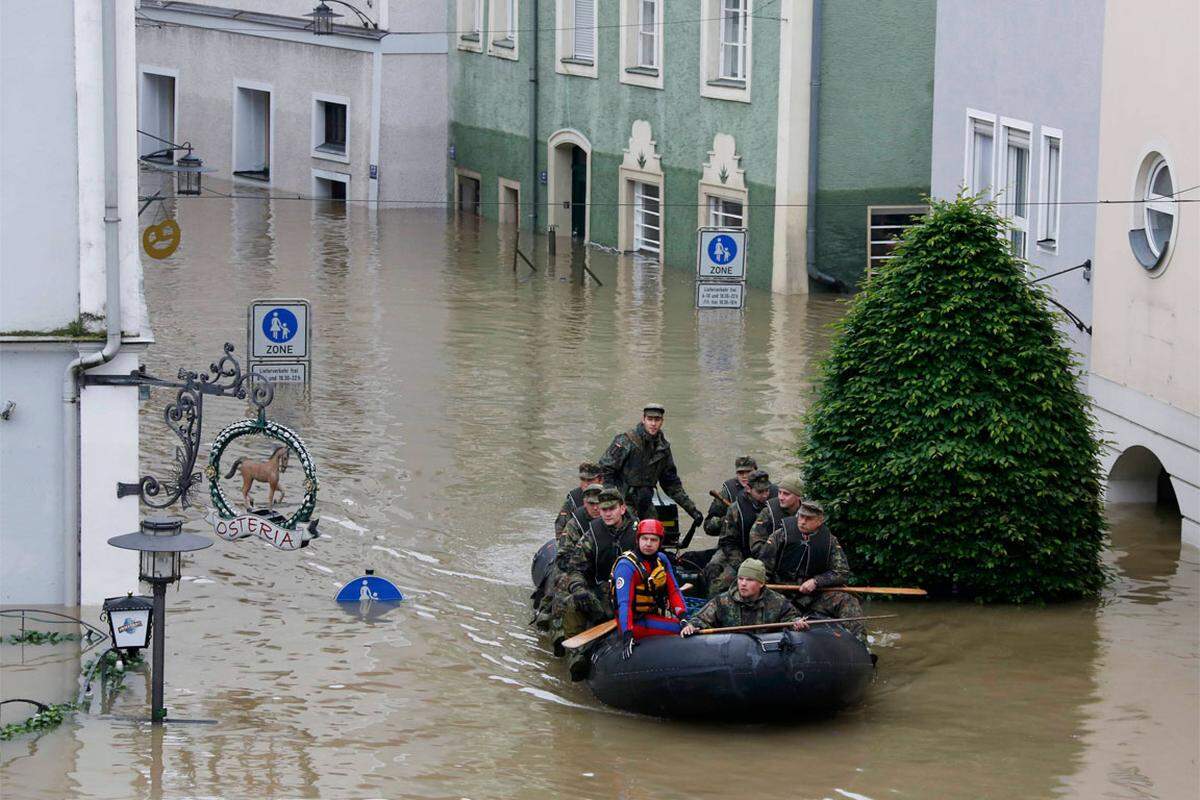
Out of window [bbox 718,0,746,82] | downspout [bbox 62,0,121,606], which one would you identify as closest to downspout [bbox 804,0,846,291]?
window [bbox 718,0,746,82]

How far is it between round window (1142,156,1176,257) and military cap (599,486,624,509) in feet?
22.6

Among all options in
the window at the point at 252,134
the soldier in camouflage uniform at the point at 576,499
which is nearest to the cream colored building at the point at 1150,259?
the soldier in camouflage uniform at the point at 576,499

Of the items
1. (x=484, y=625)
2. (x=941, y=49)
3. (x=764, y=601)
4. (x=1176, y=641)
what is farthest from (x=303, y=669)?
(x=941, y=49)

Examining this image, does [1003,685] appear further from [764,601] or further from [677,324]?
[677,324]

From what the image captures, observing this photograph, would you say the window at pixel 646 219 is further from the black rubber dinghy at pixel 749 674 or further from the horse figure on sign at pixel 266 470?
the black rubber dinghy at pixel 749 674

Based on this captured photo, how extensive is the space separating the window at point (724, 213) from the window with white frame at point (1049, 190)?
37.9 ft

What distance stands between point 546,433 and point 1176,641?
367 inches

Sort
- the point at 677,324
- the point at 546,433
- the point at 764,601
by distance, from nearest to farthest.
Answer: the point at 764,601
the point at 546,433
the point at 677,324

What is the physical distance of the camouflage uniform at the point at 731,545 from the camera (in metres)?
15.6

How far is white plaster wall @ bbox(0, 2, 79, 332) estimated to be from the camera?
48.4 ft

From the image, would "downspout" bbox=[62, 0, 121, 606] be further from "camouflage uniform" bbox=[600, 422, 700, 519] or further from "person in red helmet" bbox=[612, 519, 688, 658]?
"camouflage uniform" bbox=[600, 422, 700, 519]

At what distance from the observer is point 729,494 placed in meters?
16.4

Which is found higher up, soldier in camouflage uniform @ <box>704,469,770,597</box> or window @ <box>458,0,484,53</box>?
window @ <box>458,0,484,53</box>

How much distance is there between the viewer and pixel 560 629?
49.3 ft
